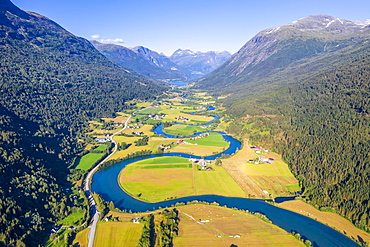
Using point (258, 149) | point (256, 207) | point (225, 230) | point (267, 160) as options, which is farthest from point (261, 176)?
point (225, 230)

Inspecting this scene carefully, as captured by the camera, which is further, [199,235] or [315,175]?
[315,175]

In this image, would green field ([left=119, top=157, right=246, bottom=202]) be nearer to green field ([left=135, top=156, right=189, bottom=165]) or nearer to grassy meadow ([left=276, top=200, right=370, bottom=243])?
green field ([left=135, top=156, right=189, bottom=165])

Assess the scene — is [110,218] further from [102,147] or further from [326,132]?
[326,132]

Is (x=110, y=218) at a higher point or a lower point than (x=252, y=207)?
higher

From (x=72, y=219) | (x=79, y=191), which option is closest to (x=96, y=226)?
(x=72, y=219)

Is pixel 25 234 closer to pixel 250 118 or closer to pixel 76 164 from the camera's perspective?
pixel 76 164
